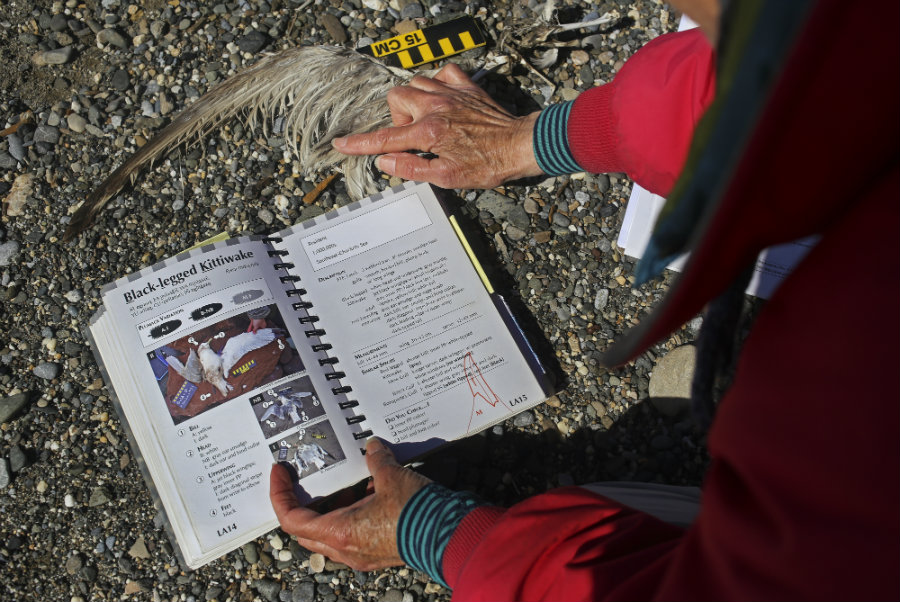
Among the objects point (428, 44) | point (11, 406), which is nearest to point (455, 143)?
point (428, 44)

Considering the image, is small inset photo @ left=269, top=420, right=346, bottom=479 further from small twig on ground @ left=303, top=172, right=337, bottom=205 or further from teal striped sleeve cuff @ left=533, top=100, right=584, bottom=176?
teal striped sleeve cuff @ left=533, top=100, right=584, bottom=176

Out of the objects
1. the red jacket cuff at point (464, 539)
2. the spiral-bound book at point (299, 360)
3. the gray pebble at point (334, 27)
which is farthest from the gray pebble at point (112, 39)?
the red jacket cuff at point (464, 539)

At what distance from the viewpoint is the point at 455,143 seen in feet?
6.20

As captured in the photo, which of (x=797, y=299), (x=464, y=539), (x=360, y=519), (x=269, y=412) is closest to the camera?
(x=797, y=299)

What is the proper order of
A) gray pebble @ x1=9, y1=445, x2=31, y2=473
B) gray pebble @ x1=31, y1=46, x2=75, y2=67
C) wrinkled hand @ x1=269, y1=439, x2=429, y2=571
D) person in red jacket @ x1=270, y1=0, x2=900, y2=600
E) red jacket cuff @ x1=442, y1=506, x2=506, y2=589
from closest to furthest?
person in red jacket @ x1=270, y1=0, x2=900, y2=600
red jacket cuff @ x1=442, y1=506, x2=506, y2=589
wrinkled hand @ x1=269, y1=439, x2=429, y2=571
gray pebble @ x1=9, y1=445, x2=31, y2=473
gray pebble @ x1=31, y1=46, x2=75, y2=67

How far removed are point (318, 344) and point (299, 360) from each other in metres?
0.07

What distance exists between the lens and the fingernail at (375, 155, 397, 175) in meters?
1.91

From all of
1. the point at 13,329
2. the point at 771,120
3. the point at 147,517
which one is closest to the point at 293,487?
the point at 147,517

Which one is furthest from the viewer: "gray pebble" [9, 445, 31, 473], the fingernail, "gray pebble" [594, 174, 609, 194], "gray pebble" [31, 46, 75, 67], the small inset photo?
"gray pebble" [31, 46, 75, 67]

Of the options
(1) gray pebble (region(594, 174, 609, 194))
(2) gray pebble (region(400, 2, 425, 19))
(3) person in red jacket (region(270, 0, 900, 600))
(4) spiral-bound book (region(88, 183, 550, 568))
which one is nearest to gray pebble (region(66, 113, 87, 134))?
(4) spiral-bound book (region(88, 183, 550, 568))

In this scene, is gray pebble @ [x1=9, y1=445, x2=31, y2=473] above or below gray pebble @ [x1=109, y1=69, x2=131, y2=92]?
below

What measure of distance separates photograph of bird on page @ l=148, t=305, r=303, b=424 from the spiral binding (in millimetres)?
96

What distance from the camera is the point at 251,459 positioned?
1685mm

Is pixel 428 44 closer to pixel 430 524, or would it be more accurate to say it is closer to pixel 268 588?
pixel 430 524
